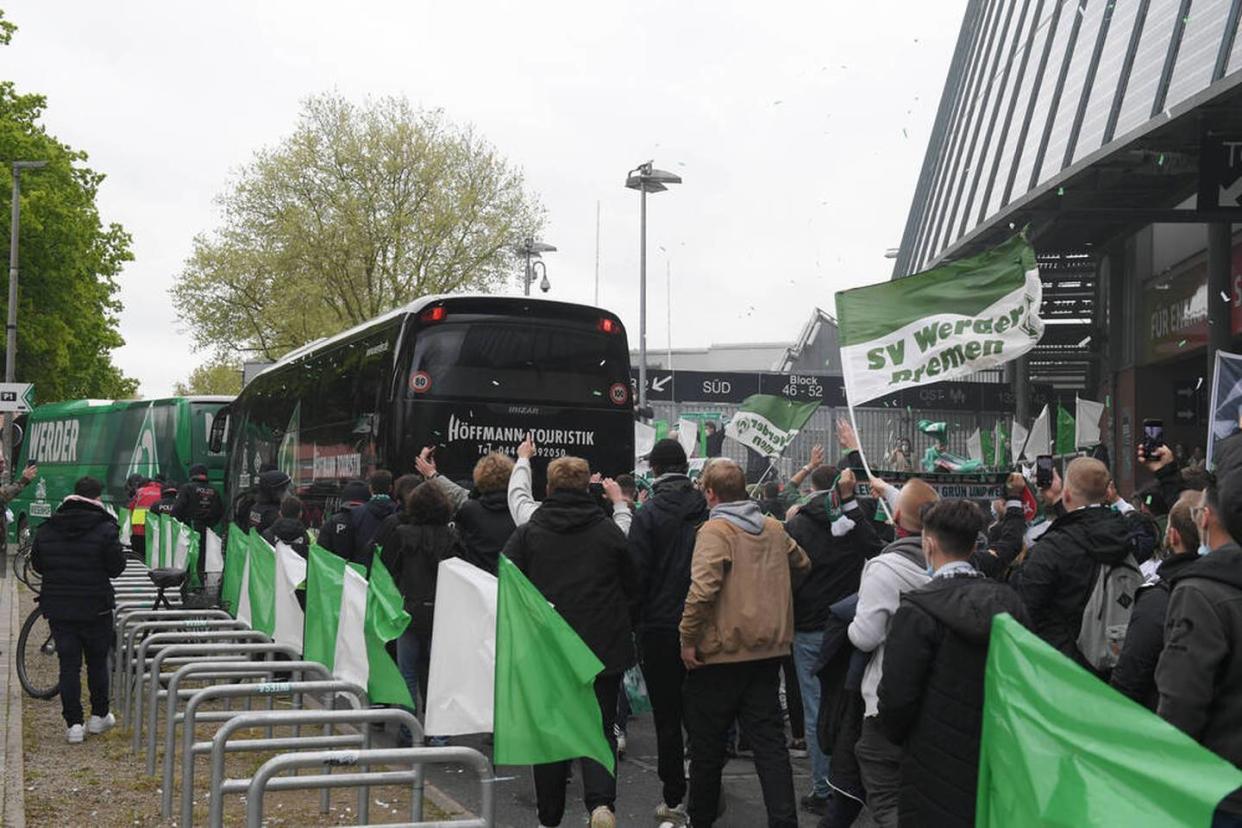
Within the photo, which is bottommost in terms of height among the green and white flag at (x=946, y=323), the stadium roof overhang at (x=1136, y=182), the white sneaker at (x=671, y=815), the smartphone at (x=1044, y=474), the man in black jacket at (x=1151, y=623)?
the white sneaker at (x=671, y=815)

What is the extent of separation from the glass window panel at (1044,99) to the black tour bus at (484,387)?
30.4ft

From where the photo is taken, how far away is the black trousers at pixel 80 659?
10062mm

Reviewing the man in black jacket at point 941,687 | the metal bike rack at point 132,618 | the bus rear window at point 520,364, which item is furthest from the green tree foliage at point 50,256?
the man in black jacket at point 941,687

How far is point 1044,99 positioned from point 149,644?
60.1 feet

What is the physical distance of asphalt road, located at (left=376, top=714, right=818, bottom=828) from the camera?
8.07 metres

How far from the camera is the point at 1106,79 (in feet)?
65.0

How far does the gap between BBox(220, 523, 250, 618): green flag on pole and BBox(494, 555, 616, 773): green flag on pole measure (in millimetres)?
5819

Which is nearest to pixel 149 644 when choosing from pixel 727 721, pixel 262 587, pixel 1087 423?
pixel 262 587

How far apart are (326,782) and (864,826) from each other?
3.65 meters

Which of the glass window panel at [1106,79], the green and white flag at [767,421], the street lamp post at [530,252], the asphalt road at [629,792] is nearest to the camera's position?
the asphalt road at [629,792]

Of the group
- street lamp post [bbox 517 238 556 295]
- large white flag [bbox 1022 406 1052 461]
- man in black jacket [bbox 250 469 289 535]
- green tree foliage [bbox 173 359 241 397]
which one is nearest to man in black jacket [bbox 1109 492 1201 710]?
man in black jacket [bbox 250 469 289 535]

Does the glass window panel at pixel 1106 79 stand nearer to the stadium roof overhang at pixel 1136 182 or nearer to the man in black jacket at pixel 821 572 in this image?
the stadium roof overhang at pixel 1136 182

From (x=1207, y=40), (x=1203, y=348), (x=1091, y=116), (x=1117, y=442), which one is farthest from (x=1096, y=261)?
(x=1207, y=40)

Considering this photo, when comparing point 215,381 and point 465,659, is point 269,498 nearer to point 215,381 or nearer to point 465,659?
point 465,659
